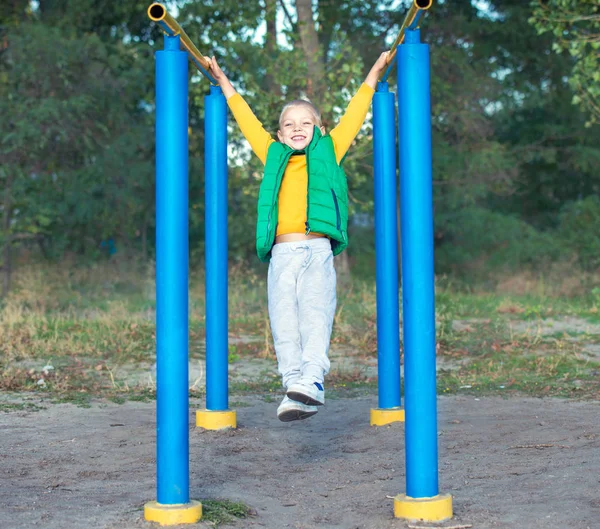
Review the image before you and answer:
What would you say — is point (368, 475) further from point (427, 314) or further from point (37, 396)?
point (37, 396)

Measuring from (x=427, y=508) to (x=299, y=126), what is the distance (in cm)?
178

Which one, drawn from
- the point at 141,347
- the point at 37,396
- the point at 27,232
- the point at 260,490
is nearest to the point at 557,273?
the point at 27,232

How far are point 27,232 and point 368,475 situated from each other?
492 inches

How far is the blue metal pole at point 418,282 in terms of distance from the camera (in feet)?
9.56

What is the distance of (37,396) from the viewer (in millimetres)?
5848

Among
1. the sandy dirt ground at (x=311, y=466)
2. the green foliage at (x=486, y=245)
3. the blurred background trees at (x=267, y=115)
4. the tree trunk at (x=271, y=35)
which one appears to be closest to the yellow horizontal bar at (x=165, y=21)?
the sandy dirt ground at (x=311, y=466)

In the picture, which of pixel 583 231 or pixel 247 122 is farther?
pixel 583 231

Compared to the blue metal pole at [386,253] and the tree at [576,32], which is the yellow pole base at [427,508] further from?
the tree at [576,32]

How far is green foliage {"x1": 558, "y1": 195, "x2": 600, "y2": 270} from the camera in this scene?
17422 millimetres

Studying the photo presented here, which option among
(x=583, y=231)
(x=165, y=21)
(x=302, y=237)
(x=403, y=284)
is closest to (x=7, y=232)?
(x=302, y=237)

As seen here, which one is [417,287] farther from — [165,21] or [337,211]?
[165,21]

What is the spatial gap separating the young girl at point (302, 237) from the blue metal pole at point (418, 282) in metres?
0.72

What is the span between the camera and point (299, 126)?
3.89m

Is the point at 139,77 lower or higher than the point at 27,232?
higher
